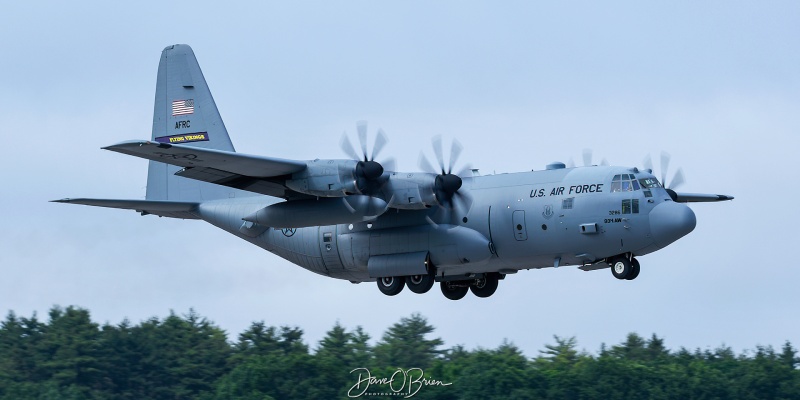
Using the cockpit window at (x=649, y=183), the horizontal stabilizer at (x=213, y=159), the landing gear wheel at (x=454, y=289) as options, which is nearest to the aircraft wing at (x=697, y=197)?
the cockpit window at (x=649, y=183)

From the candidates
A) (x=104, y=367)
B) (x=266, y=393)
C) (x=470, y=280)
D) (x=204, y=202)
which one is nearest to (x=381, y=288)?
(x=470, y=280)

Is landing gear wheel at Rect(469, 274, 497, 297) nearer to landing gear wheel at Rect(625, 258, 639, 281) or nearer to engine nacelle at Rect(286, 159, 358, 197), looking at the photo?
landing gear wheel at Rect(625, 258, 639, 281)

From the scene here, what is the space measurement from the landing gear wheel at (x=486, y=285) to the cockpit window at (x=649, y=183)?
5221 mm

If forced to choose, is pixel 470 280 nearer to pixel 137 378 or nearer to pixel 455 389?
pixel 455 389

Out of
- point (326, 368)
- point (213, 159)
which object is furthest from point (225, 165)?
point (326, 368)

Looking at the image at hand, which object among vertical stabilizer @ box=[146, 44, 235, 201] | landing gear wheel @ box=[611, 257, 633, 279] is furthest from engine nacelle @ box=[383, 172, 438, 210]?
vertical stabilizer @ box=[146, 44, 235, 201]

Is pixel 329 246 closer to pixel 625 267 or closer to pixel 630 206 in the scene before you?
pixel 625 267

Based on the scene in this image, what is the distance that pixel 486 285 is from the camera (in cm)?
3316

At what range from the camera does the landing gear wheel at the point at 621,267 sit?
29.9 meters

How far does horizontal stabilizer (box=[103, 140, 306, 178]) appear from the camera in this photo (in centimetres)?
2672

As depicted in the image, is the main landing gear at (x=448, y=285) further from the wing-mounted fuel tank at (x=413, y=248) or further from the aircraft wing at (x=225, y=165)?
the aircraft wing at (x=225, y=165)

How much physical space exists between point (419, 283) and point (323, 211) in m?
3.47

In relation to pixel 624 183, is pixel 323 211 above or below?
below

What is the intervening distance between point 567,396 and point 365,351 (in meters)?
11.2
